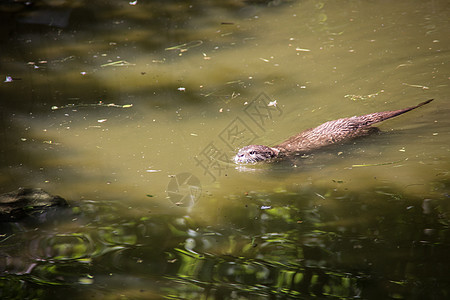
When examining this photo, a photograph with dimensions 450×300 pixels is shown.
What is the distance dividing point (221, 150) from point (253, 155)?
425mm

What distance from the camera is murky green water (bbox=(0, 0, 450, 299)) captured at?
3291 millimetres

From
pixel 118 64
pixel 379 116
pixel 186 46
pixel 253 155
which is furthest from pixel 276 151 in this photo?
pixel 186 46

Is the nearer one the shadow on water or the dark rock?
the shadow on water

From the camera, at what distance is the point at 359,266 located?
3.26m

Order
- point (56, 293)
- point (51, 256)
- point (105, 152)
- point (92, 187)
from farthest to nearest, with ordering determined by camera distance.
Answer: point (105, 152)
point (92, 187)
point (51, 256)
point (56, 293)

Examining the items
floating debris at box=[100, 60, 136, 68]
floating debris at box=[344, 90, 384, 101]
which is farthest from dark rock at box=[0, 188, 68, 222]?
floating debris at box=[344, 90, 384, 101]

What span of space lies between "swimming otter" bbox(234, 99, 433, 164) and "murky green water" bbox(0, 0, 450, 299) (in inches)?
5.6

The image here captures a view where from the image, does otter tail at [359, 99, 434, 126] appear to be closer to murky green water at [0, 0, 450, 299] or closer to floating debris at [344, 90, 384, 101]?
murky green water at [0, 0, 450, 299]

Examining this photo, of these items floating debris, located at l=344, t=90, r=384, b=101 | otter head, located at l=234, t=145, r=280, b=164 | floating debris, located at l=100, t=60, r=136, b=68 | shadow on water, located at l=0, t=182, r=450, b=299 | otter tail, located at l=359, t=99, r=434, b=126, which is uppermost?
floating debris, located at l=100, t=60, r=136, b=68

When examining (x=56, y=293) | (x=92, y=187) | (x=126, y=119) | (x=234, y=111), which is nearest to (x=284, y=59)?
(x=234, y=111)

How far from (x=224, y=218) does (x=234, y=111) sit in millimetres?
2266

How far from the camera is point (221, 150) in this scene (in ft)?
17.3

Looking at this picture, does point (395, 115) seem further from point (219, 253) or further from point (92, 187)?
point (92, 187)

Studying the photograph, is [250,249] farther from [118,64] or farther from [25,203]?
[118,64]
